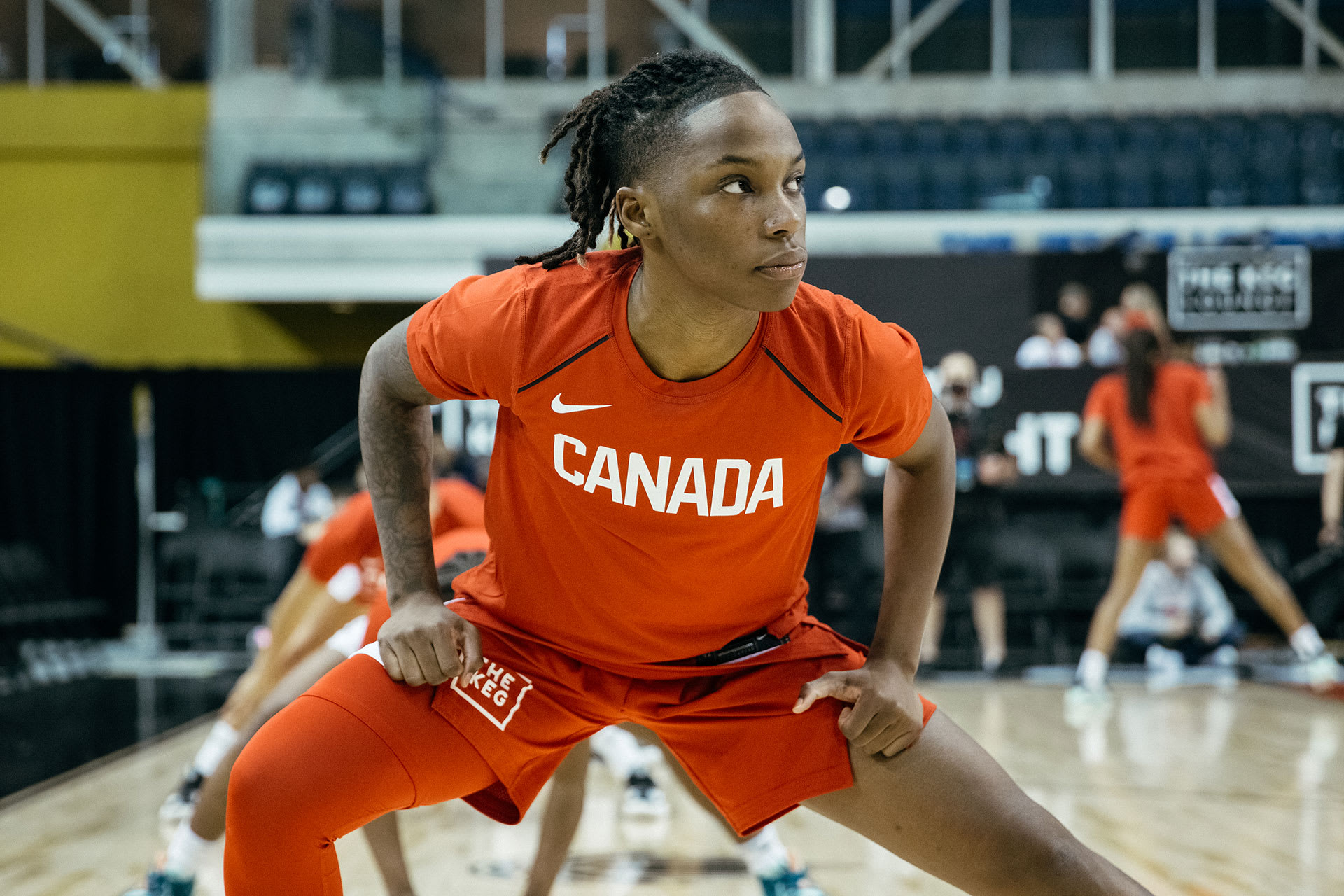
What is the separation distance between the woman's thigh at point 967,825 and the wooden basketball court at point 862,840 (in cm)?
178

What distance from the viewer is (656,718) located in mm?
1778

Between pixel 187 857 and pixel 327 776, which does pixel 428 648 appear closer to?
pixel 327 776

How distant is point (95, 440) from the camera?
38.1 ft

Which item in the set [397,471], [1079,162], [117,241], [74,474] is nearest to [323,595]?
[397,471]

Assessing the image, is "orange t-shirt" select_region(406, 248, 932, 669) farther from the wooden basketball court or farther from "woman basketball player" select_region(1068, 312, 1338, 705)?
"woman basketball player" select_region(1068, 312, 1338, 705)

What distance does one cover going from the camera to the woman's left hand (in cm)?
164

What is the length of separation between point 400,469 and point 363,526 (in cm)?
166

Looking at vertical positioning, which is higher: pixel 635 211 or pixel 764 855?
pixel 635 211

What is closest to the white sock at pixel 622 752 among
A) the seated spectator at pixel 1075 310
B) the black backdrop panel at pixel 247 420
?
the seated spectator at pixel 1075 310

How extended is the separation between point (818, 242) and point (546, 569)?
941cm

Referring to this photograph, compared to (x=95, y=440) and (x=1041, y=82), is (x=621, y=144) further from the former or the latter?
(x=1041, y=82)

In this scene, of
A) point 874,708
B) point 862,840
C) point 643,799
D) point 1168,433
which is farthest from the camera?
point 1168,433

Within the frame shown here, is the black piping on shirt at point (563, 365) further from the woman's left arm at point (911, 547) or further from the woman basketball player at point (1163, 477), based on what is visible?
the woman basketball player at point (1163, 477)

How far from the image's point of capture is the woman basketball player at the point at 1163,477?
620cm
